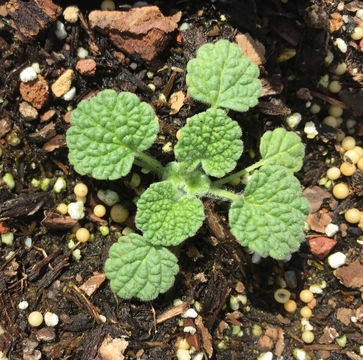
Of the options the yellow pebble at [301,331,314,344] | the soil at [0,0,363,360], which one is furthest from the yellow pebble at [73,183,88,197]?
the yellow pebble at [301,331,314,344]

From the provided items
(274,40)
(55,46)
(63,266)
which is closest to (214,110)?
(274,40)

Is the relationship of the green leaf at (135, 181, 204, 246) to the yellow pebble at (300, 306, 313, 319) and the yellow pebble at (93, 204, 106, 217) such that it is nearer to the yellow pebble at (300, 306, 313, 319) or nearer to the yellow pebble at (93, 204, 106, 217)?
the yellow pebble at (93, 204, 106, 217)

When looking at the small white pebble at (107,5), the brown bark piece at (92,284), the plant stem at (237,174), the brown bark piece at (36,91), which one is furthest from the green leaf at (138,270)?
the small white pebble at (107,5)

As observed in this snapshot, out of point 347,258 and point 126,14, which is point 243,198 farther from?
point 126,14

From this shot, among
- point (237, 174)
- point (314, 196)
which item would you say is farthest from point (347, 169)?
point (237, 174)

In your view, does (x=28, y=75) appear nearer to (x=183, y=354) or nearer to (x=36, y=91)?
(x=36, y=91)
